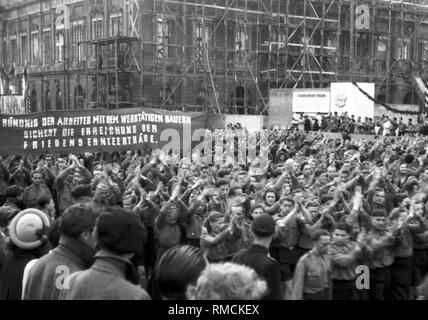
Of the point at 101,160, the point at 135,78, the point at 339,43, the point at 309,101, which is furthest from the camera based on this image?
the point at 339,43

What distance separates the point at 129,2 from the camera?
29.5m

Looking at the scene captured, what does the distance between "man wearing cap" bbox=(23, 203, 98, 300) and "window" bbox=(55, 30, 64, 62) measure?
3435 centimetres

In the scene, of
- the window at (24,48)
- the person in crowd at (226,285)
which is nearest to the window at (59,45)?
the window at (24,48)

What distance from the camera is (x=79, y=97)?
34.4m

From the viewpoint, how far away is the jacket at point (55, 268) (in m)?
3.75

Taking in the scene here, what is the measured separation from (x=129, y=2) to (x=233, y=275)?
2803cm

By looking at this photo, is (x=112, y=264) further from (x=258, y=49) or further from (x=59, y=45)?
(x=59, y=45)

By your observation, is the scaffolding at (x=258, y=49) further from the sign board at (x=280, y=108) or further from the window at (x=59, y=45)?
the window at (x=59, y=45)

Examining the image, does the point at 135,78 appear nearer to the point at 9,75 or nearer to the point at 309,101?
the point at 309,101

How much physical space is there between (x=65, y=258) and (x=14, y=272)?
72 cm

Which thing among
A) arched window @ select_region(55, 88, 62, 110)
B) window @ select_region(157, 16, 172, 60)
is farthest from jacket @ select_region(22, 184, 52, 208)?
arched window @ select_region(55, 88, 62, 110)

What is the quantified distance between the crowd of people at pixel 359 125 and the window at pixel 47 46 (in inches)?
742

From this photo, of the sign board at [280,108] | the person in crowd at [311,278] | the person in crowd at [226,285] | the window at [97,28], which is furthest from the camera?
the window at [97,28]
